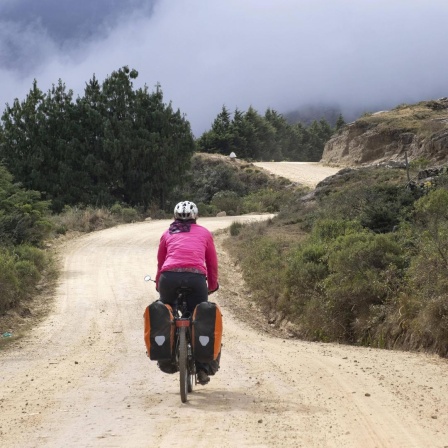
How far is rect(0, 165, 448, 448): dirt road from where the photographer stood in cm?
637

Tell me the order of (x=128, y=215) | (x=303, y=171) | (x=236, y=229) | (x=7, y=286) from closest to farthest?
(x=7, y=286) → (x=236, y=229) → (x=128, y=215) → (x=303, y=171)

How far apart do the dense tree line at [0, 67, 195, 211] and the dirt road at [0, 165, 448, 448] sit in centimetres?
2936

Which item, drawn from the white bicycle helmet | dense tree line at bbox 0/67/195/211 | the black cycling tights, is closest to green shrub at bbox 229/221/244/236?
dense tree line at bbox 0/67/195/211

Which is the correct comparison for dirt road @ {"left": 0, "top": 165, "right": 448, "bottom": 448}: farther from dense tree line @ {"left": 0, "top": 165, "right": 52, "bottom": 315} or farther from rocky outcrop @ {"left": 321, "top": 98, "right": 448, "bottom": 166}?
rocky outcrop @ {"left": 321, "top": 98, "right": 448, "bottom": 166}

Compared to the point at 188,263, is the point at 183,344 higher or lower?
lower

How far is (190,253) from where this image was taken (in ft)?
26.5

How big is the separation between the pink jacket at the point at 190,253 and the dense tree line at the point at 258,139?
232 ft

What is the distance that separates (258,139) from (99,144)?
144ft

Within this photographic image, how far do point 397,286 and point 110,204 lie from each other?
32.4m

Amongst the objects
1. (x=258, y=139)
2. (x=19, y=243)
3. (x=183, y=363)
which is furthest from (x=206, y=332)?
(x=258, y=139)

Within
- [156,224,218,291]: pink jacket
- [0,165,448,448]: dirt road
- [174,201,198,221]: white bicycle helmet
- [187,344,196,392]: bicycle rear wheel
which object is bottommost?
[0,165,448,448]: dirt road

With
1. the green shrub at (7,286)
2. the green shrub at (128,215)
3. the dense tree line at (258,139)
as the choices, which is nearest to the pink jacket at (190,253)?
the green shrub at (7,286)

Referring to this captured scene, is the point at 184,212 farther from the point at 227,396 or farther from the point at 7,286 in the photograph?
the point at 7,286

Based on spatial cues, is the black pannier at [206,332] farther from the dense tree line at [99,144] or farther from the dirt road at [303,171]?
the dirt road at [303,171]
